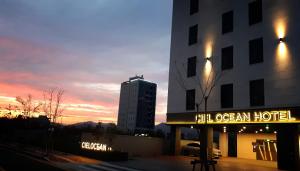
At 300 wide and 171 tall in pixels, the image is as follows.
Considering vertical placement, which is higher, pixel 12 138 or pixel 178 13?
pixel 178 13

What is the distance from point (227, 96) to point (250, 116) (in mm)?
3763

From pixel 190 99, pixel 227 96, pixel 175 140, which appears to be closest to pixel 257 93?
pixel 227 96

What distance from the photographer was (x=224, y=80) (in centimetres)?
3047

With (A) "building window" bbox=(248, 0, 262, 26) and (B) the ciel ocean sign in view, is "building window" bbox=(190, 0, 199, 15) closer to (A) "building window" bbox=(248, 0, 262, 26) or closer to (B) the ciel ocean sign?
(A) "building window" bbox=(248, 0, 262, 26)

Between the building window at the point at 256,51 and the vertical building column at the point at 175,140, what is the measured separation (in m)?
12.8

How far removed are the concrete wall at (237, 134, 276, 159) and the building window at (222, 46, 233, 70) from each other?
12.1m

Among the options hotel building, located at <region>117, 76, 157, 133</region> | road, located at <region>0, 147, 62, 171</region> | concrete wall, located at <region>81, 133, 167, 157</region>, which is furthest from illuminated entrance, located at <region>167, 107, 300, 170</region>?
hotel building, located at <region>117, 76, 157, 133</region>

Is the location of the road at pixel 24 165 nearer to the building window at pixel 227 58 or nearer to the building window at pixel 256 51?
the building window at pixel 227 58

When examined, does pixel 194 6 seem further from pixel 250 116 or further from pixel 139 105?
pixel 139 105

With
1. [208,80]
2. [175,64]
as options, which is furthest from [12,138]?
[208,80]

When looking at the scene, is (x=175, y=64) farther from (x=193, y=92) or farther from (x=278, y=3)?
(x=278, y=3)

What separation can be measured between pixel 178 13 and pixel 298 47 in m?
17.5

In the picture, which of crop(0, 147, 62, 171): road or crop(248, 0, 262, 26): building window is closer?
crop(0, 147, 62, 171): road

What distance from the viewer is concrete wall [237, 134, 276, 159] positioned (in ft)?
123
